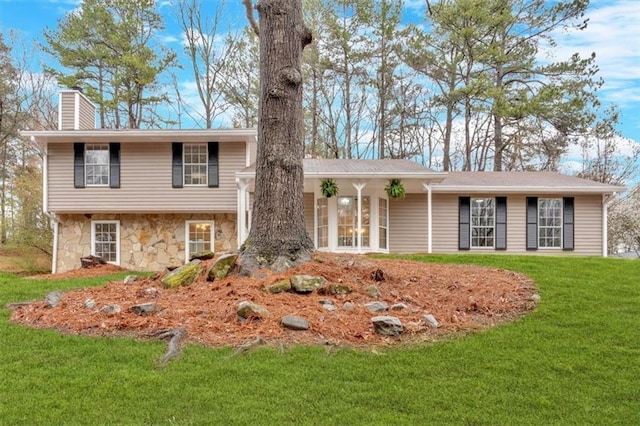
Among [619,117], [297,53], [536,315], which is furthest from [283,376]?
[619,117]

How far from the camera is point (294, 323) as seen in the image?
396 centimetres

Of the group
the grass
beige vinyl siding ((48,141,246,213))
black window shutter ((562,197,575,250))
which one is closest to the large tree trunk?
the grass

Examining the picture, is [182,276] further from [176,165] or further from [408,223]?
[408,223]

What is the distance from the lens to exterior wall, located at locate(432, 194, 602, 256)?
41.7 feet

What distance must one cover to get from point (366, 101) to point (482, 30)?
219 inches

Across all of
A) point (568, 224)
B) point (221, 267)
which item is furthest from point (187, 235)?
point (568, 224)

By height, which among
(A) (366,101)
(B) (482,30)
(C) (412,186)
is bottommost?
(C) (412,186)

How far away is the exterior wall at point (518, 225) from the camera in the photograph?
12711 millimetres

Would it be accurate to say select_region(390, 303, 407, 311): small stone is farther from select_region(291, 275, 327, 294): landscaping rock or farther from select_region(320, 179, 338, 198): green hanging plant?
select_region(320, 179, 338, 198): green hanging plant

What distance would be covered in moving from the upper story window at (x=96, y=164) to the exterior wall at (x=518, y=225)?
30.6 feet

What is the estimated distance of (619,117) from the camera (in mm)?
17297

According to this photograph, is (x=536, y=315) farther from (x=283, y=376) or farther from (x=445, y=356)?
(x=283, y=376)

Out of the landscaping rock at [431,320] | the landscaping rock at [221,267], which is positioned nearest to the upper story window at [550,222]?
the landscaping rock at [431,320]

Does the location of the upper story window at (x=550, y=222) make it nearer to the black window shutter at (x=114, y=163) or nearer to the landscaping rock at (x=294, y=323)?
the landscaping rock at (x=294, y=323)
